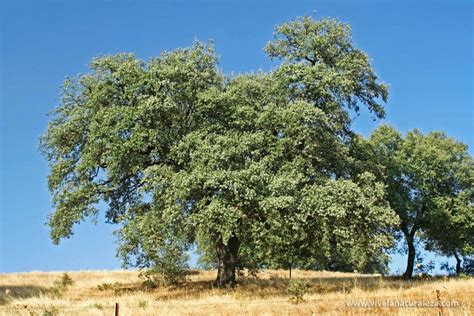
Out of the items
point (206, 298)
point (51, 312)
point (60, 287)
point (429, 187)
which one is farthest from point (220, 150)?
point (429, 187)

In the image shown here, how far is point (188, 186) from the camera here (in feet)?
98.3

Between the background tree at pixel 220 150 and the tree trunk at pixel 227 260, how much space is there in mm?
75

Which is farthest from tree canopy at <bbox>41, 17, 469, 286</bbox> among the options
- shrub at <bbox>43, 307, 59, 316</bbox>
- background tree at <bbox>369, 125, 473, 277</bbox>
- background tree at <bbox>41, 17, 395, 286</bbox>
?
background tree at <bbox>369, 125, 473, 277</bbox>

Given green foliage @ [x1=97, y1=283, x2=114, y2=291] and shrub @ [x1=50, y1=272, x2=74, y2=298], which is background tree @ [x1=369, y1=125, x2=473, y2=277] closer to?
green foliage @ [x1=97, y1=283, x2=114, y2=291]

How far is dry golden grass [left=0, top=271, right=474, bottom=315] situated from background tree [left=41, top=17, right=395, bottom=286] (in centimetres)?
263

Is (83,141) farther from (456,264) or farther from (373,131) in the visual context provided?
(456,264)

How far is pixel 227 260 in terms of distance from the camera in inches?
1454

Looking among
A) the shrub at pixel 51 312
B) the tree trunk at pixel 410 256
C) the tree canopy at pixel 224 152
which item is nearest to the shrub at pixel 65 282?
the tree canopy at pixel 224 152

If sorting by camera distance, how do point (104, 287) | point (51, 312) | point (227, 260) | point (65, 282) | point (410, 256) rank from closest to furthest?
point (51, 312) → point (227, 260) → point (104, 287) → point (65, 282) → point (410, 256)

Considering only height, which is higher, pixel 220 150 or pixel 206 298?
pixel 220 150

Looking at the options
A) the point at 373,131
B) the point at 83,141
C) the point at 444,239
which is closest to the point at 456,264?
the point at 444,239

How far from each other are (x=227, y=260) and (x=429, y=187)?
24253 mm

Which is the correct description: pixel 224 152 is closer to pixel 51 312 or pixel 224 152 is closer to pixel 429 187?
pixel 51 312

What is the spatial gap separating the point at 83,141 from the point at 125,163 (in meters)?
4.16
